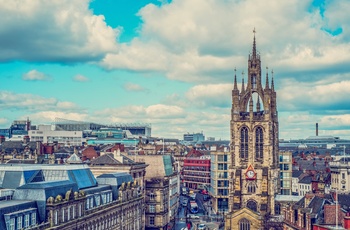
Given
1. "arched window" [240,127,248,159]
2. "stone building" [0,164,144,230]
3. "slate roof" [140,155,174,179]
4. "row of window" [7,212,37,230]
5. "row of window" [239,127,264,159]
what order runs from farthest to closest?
"slate roof" [140,155,174,179]
"arched window" [240,127,248,159]
"row of window" [239,127,264,159]
"stone building" [0,164,144,230]
"row of window" [7,212,37,230]

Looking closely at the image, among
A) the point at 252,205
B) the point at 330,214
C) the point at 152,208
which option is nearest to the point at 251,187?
the point at 252,205

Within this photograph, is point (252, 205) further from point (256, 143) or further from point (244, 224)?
point (256, 143)

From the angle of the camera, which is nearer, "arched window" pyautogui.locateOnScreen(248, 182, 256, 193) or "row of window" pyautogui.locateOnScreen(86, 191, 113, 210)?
"row of window" pyautogui.locateOnScreen(86, 191, 113, 210)

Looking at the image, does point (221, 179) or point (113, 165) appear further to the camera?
point (221, 179)

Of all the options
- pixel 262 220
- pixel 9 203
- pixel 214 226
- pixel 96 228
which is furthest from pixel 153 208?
pixel 9 203

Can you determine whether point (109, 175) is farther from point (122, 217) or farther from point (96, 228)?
point (96, 228)

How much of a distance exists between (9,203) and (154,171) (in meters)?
80.1

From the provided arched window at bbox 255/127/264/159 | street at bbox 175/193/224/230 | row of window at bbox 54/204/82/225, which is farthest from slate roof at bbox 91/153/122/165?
row of window at bbox 54/204/82/225

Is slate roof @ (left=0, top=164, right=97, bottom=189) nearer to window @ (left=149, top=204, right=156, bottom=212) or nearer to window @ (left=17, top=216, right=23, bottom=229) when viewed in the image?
window @ (left=17, top=216, right=23, bottom=229)

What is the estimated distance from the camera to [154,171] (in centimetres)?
14800

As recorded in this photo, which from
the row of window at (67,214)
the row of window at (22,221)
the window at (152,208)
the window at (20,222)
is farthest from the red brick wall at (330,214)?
the window at (152,208)

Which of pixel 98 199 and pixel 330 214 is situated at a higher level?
pixel 98 199

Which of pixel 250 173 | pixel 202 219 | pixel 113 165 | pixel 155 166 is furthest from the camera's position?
pixel 202 219

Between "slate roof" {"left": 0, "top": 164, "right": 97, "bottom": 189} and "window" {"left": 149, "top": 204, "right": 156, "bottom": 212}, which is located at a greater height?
"slate roof" {"left": 0, "top": 164, "right": 97, "bottom": 189}
